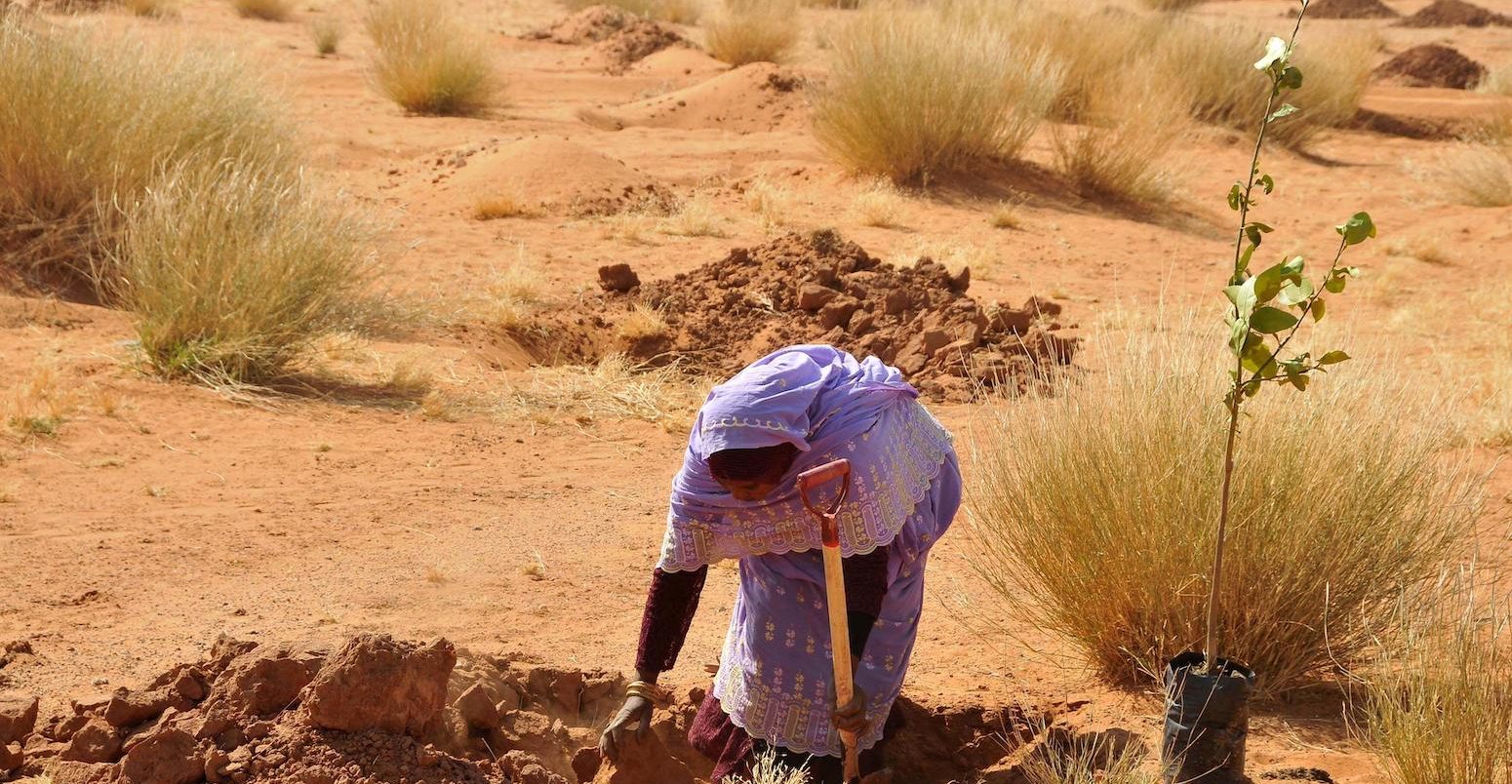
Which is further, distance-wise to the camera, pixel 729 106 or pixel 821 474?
pixel 729 106

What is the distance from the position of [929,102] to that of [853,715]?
9240mm

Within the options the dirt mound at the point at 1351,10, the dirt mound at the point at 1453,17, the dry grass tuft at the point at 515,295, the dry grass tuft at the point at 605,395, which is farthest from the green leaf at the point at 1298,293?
the dirt mound at the point at 1351,10

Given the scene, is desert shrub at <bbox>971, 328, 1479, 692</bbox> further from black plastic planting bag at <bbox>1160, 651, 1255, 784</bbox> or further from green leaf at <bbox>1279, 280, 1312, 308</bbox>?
green leaf at <bbox>1279, 280, 1312, 308</bbox>

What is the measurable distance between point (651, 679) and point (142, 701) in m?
1.06

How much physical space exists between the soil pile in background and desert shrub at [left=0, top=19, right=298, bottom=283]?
12.0 metres

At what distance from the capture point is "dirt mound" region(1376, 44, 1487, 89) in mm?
20312

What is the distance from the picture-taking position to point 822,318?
26.7ft

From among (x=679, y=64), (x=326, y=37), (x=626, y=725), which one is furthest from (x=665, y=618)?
(x=326, y=37)

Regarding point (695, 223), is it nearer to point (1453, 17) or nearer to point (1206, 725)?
point (1206, 725)

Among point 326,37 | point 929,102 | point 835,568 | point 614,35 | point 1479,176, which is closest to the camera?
point 835,568

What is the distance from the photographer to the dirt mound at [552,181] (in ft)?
35.9

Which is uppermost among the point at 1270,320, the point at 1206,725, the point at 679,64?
the point at 1270,320

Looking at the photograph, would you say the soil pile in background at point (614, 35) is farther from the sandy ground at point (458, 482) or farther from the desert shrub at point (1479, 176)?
the desert shrub at point (1479, 176)

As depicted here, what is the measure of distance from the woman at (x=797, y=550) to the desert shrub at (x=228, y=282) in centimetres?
389
